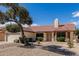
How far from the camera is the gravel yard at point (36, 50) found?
12250mm

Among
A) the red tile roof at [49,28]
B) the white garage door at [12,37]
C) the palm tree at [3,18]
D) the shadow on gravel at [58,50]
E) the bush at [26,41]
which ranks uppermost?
the palm tree at [3,18]

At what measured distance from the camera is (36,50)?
42.1 feet

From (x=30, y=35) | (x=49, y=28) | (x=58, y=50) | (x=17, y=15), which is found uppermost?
(x=17, y=15)

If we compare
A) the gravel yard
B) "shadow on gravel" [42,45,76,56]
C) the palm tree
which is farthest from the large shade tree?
"shadow on gravel" [42,45,76,56]

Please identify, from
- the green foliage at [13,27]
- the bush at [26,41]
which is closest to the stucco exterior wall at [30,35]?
the bush at [26,41]

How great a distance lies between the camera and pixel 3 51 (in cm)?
1252

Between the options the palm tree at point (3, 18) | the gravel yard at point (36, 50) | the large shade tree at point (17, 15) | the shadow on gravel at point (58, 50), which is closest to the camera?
the gravel yard at point (36, 50)

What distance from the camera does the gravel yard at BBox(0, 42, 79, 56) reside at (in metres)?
12.2

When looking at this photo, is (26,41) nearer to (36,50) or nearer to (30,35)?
(30,35)

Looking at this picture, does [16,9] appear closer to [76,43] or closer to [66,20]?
[66,20]

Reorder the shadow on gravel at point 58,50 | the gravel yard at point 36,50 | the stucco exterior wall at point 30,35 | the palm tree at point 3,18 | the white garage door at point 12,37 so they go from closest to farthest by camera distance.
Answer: the gravel yard at point 36,50, the shadow on gravel at point 58,50, the stucco exterior wall at point 30,35, the palm tree at point 3,18, the white garage door at point 12,37

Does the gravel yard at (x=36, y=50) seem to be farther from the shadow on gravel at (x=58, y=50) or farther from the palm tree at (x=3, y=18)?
the palm tree at (x=3, y=18)

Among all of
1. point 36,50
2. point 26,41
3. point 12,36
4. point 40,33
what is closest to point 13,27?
point 12,36

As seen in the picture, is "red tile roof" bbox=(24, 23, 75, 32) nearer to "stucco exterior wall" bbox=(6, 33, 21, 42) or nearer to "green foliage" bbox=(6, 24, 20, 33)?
"green foliage" bbox=(6, 24, 20, 33)
